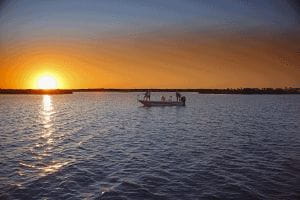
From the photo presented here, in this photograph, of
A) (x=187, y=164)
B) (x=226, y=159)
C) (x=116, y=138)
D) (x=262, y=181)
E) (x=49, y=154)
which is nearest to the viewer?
(x=262, y=181)

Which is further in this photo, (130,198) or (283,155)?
(283,155)

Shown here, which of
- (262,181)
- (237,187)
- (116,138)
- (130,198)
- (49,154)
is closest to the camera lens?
(130,198)

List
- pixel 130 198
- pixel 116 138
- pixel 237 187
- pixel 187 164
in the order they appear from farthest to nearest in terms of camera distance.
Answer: pixel 116 138
pixel 187 164
pixel 237 187
pixel 130 198

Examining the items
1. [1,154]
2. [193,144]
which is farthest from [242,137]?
[1,154]

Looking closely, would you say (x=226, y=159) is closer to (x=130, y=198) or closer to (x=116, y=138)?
(x=130, y=198)

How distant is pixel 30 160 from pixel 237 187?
14.2 m

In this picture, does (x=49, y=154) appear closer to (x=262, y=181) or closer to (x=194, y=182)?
(x=194, y=182)

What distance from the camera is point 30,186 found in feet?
51.2

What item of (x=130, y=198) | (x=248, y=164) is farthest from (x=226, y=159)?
(x=130, y=198)

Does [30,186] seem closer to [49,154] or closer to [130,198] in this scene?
[130,198]

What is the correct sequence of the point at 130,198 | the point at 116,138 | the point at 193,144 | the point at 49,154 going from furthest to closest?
the point at 116,138
the point at 193,144
the point at 49,154
the point at 130,198

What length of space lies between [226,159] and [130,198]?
33.1 ft

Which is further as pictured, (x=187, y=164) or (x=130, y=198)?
(x=187, y=164)

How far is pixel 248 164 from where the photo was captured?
2048 centimetres
